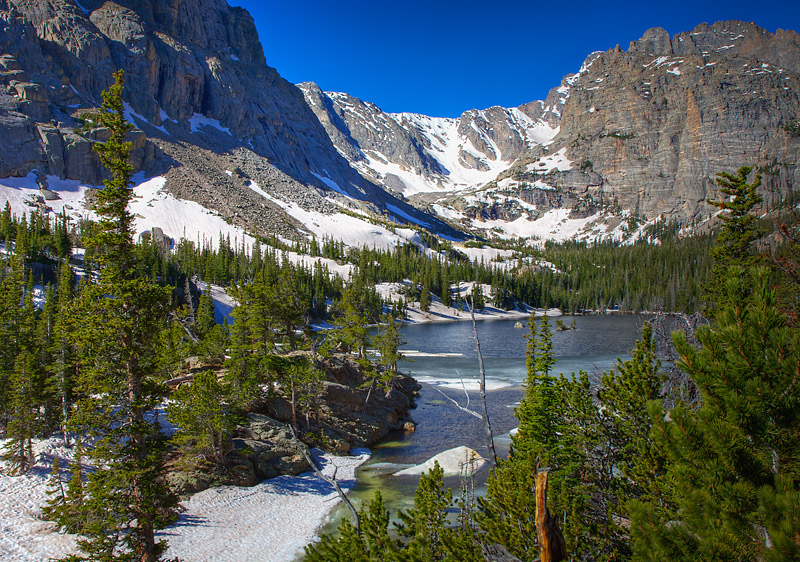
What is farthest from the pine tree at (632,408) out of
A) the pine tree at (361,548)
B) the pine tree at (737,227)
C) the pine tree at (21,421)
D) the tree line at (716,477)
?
the pine tree at (21,421)

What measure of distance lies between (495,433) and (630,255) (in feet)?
642

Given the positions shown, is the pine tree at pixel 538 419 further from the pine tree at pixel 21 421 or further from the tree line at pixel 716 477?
the pine tree at pixel 21 421

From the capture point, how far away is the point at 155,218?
15138 cm

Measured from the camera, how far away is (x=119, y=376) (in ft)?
42.3

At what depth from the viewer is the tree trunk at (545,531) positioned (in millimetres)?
6398

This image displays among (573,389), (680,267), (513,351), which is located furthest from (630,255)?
(573,389)

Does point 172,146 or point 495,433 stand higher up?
point 172,146

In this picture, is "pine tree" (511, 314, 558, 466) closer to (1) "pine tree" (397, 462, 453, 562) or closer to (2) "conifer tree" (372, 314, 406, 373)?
(1) "pine tree" (397, 462, 453, 562)

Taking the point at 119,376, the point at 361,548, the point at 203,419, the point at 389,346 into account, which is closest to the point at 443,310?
the point at 389,346

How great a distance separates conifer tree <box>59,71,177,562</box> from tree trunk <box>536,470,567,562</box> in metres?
10.9

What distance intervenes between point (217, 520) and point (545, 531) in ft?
59.9

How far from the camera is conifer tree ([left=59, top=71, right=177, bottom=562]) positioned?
12406 millimetres

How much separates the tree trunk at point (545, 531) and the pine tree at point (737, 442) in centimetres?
139

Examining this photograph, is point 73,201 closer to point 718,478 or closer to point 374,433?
point 374,433
